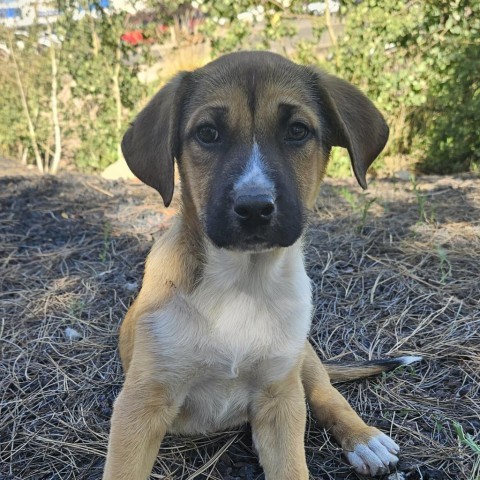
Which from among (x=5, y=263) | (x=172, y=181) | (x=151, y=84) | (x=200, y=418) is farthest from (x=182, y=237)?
(x=151, y=84)

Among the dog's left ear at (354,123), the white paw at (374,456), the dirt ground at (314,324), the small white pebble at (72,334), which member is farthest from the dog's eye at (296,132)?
the small white pebble at (72,334)

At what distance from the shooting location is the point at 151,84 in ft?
29.9

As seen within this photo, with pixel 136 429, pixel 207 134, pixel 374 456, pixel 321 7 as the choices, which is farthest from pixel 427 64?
pixel 136 429

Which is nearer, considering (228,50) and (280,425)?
(280,425)

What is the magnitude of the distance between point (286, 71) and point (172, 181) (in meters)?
0.78

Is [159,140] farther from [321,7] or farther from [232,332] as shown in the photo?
[321,7]

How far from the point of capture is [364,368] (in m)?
3.18

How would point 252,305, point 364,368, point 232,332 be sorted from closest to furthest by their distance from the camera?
point 232,332 < point 252,305 < point 364,368

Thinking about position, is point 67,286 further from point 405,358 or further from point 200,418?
point 405,358

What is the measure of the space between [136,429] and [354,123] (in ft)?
5.54

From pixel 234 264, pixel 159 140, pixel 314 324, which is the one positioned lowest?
pixel 314 324

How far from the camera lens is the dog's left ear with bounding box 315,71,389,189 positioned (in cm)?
263

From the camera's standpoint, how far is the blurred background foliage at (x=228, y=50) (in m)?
7.35

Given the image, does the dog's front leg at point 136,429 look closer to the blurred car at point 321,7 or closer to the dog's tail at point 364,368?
the dog's tail at point 364,368
